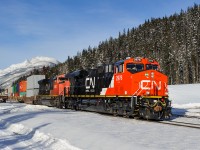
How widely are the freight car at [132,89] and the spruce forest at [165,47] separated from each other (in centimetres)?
5905

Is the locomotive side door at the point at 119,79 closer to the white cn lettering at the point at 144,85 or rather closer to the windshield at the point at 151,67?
the white cn lettering at the point at 144,85

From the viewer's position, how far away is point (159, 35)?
102 metres

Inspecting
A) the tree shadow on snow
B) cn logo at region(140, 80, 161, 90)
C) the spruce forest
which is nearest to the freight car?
cn logo at region(140, 80, 161, 90)

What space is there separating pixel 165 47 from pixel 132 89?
244 ft

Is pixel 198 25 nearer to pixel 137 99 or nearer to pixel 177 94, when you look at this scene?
pixel 177 94

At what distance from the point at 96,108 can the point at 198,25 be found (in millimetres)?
74745

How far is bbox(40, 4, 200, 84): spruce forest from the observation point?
8225 cm

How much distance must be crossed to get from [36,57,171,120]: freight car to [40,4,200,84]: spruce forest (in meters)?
59.0

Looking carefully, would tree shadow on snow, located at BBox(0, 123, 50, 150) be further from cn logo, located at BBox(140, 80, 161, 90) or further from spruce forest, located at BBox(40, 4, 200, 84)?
spruce forest, located at BBox(40, 4, 200, 84)

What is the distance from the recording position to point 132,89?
61.6ft

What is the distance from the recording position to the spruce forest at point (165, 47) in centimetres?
8225

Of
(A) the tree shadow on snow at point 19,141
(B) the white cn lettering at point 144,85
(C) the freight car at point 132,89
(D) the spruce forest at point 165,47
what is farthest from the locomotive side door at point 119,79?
(D) the spruce forest at point 165,47

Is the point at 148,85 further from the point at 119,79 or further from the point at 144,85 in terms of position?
the point at 119,79

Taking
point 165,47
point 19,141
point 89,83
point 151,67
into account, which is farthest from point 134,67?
point 165,47
